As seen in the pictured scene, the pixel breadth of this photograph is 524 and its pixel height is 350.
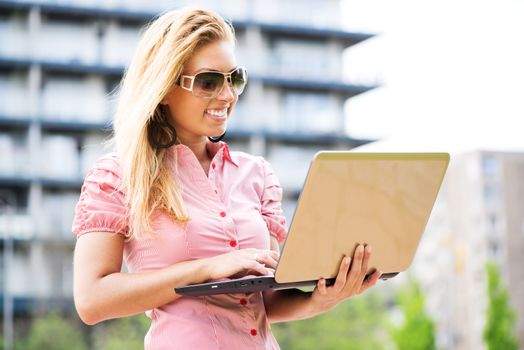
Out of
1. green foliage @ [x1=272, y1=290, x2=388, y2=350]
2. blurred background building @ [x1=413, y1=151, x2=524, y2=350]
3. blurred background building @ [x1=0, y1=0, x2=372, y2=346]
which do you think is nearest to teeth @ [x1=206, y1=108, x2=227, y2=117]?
green foliage @ [x1=272, y1=290, x2=388, y2=350]

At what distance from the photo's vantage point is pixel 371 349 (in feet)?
51.3

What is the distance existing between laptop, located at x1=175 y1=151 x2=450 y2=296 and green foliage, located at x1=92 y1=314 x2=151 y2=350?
12744mm

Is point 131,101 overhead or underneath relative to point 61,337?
overhead

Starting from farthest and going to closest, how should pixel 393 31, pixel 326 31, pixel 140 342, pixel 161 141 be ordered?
pixel 393 31
pixel 326 31
pixel 140 342
pixel 161 141

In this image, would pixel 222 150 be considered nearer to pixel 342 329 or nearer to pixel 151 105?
pixel 151 105

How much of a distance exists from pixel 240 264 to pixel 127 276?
152mm

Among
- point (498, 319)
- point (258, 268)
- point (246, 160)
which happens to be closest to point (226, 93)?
point (246, 160)

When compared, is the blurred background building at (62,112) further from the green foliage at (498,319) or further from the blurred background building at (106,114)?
the green foliage at (498,319)

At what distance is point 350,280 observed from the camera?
118 centimetres

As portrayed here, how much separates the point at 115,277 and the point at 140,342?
13202 mm

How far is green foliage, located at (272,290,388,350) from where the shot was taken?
1499cm

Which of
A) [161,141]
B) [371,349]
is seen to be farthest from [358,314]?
[161,141]

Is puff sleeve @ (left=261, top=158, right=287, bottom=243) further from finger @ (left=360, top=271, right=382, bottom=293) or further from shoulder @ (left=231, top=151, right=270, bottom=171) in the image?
finger @ (left=360, top=271, right=382, bottom=293)

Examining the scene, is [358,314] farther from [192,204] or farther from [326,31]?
[192,204]
